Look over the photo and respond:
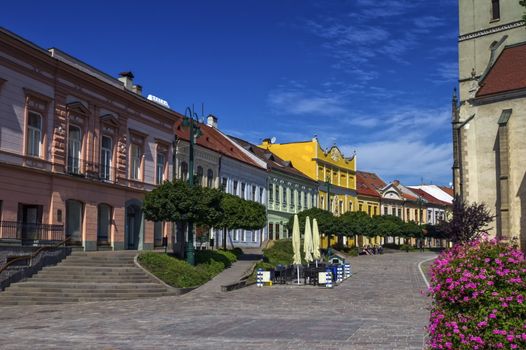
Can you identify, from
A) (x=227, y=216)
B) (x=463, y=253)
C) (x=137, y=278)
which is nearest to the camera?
(x=463, y=253)

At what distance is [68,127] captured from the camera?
26.7m

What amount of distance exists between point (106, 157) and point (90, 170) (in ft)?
6.13

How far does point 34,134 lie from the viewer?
24.9 metres

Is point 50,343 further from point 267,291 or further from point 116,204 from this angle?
point 116,204

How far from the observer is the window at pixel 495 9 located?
171 feet

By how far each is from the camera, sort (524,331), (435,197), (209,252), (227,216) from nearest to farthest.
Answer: (524,331) < (209,252) < (227,216) < (435,197)

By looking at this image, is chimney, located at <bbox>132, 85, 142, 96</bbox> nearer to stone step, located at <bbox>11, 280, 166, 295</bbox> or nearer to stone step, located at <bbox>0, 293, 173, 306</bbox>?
stone step, located at <bbox>11, 280, 166, 295</bbox>

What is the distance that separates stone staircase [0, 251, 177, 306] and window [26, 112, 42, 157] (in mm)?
4715

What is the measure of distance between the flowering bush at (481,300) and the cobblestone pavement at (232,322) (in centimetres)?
360

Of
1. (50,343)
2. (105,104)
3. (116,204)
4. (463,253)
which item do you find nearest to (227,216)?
(116,204)

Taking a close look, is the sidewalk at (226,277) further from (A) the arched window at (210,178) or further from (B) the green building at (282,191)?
(B) the green building at (282,191)

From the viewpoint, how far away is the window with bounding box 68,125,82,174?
27019 millimetres

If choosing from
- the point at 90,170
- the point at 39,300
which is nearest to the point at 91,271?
the point at 39,300

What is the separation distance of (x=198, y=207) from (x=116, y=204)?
6.77 meters
